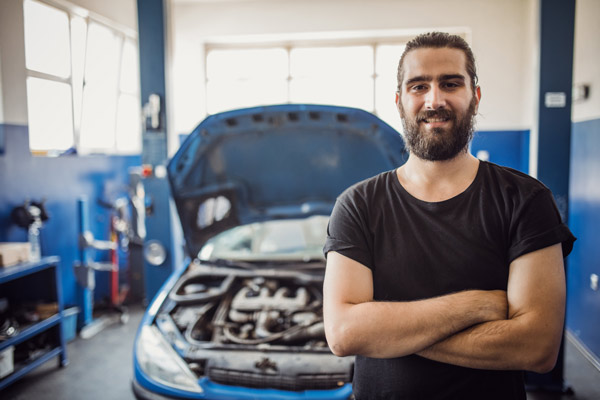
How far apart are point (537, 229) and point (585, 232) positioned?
3.11 meters

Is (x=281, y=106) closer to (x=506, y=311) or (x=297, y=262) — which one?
(x=297, y=262)

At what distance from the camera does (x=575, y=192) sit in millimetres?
3791

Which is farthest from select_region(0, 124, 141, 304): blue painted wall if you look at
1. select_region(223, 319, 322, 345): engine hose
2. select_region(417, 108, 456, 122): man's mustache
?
select_region(417, 108, 456, 122): man's mustache

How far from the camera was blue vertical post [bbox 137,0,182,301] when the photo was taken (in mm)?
3096

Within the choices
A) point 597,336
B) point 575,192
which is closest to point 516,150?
point 575,192

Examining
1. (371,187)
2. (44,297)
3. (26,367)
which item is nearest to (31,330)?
(26,367)

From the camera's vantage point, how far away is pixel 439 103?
122 cm

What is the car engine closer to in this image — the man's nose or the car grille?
the car grille

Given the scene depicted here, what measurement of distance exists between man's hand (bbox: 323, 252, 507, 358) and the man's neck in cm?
30

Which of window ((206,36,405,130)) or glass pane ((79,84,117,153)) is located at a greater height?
window ((206,36,405,130))

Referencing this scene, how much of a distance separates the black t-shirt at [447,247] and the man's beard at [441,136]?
4.6 inches

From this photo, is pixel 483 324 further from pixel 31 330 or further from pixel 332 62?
pixel 332 62

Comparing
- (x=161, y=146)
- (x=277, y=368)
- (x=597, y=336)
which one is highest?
(x=161, y=146)

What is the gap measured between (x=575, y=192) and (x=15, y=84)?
5.18 meters
